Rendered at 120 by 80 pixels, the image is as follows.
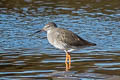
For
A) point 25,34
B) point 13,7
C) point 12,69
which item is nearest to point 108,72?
point 12,69

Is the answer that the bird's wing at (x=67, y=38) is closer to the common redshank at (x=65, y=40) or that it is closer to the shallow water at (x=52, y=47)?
the common redshank at (x=65, y=40)

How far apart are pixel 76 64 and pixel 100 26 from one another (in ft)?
18.7

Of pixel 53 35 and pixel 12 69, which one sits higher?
pixel 53 35

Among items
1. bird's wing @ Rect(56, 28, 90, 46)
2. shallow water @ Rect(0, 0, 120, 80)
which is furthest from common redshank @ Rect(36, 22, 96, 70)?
shallow water @ Rect(0, 0, 120, 80)

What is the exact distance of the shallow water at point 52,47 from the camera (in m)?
9.56

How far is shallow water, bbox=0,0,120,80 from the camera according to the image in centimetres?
956

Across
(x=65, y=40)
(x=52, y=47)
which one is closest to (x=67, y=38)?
(x=65, y=40)

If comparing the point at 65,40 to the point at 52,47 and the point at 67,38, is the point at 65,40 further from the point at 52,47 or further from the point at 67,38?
the point at 52,47

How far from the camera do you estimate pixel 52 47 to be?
12.6 meters

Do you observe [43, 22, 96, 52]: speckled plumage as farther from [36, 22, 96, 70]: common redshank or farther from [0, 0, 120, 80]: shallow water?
[0, 0, 120, 80]: shallow water

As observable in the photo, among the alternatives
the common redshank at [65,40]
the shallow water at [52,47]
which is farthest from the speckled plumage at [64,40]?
the shallow water at [52,47]

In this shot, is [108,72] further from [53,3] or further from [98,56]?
[53,3]

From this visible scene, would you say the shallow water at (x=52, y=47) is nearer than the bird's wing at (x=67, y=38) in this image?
Yes

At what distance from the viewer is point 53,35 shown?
1079 centimetres
